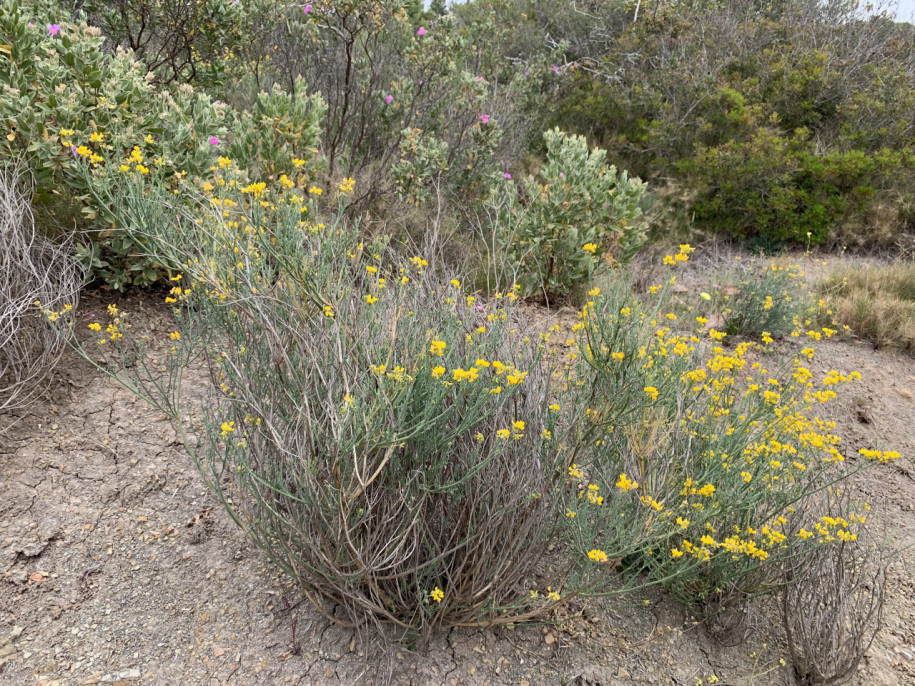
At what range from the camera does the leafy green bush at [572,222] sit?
4.12 meters

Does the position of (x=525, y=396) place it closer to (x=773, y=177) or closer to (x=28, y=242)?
(x=28, y=242)

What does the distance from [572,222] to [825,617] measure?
278 cm

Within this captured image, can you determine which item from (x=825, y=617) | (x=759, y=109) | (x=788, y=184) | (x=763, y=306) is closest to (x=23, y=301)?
(x=825, y=617)

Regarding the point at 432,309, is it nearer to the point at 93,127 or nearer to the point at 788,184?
the point at 93,127

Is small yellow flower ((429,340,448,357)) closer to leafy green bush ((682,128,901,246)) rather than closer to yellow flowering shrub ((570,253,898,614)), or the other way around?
yellow flowering shrub ((570,253,898,614))

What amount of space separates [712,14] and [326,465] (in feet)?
27.9

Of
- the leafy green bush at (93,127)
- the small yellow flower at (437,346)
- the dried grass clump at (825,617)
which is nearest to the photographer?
the small yellow flower at (437,346)

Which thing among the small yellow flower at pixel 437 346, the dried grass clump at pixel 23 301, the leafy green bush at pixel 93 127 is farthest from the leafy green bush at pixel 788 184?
the dried grass clump at pixel 23 301

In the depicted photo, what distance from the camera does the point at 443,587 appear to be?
199 centimetres

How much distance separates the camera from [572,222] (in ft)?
13.8

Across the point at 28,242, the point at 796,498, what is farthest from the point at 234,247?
the point at 796,498

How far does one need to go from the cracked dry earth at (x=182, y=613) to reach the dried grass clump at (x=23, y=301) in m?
0.12

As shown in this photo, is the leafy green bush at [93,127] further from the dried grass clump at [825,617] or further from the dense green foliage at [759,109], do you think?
the dense green foliage at [759,109]

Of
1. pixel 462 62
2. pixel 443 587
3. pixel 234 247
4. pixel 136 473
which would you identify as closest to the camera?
pixel 234 247
